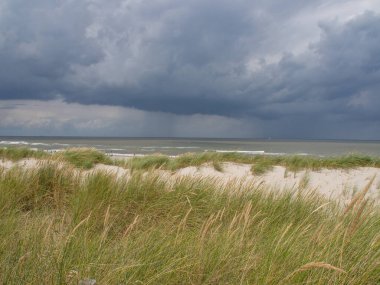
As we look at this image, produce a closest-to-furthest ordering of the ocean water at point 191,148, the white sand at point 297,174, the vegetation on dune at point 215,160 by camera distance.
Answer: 1. the white sand at point 297,174
2. the vegetation on dune at point 215,160
3. the ocean water at point 191,148

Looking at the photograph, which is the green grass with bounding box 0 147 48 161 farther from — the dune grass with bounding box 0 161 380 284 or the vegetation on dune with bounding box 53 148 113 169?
the dune grass with bounding box 0 161 380 284

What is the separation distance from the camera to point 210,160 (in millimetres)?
12227

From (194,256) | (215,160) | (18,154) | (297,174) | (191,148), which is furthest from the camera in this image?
(191,148)

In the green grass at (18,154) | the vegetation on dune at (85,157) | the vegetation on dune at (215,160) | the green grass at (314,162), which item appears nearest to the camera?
the vegetation on dune at (85,157)

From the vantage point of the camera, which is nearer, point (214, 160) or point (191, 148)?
point (214, 160)

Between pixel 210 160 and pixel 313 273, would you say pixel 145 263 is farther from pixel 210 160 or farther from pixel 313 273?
pixel 210 160

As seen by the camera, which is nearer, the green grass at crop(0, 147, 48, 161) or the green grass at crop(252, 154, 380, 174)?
the green grass at crop(252, 154, 380, 174)

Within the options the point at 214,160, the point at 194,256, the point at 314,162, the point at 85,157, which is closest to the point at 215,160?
the point at 214,160

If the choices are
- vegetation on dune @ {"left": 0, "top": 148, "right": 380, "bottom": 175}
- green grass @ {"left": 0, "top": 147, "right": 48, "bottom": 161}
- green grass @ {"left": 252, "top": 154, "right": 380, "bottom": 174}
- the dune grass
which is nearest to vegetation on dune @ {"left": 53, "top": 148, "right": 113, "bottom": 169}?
vegetation on dune @ {"left": 0, "top": 148, "right": 380, "bottom": 175}

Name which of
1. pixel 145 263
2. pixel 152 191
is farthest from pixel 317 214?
pixel 145 263

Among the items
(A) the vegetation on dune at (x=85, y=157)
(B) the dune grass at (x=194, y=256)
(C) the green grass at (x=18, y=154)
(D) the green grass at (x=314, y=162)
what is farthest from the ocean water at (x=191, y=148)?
(B) the dune grass at (x=194, y=256)

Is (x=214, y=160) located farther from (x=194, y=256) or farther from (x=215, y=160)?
(x=194, y=256)

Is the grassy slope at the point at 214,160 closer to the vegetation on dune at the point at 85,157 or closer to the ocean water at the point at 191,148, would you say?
the vegetation on dune at the point at 85,157

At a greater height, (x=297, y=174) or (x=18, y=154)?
(x=18, y=154)
